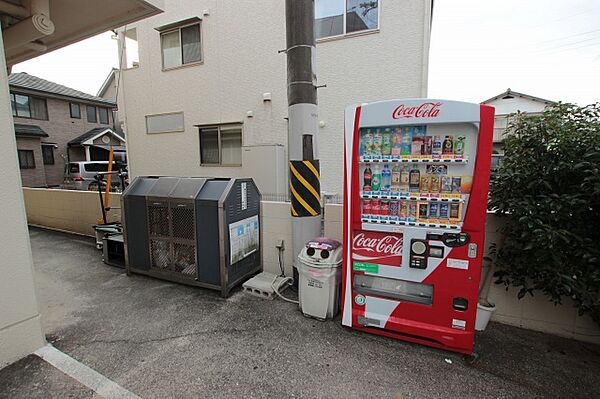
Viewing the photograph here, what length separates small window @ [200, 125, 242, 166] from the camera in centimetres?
743

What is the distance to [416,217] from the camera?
2.40m

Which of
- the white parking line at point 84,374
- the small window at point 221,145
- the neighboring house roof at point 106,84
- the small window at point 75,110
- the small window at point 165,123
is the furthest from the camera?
the neighboring house roof at point 106,84

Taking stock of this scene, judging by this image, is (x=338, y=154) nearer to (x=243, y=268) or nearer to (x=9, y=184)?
(x=243, y=268)

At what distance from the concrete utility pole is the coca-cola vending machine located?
72cm

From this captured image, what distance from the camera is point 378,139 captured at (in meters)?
2.49

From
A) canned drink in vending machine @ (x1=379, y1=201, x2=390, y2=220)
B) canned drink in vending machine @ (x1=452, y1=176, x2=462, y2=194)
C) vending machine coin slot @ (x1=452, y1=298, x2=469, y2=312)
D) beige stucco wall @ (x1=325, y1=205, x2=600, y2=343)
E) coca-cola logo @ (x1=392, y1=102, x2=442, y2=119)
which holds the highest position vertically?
coca-cola logo @ (x1=392, y1=102, x2=442, y2=119)

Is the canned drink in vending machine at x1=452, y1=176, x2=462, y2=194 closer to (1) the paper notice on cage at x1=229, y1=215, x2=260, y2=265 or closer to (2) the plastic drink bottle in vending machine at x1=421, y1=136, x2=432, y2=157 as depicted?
(2) the plastic drink bottle in vending machine at x1=421, y1=136, x2=432, y2=157

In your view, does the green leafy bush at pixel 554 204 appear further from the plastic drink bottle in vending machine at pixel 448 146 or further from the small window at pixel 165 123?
the small window at pixel 165 123

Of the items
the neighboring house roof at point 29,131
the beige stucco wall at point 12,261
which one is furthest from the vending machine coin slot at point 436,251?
the neighboring house roof at point 29,131

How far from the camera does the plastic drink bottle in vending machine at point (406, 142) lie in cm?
239

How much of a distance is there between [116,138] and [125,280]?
17599 mm

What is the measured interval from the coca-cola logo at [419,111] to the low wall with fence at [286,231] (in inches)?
49.0

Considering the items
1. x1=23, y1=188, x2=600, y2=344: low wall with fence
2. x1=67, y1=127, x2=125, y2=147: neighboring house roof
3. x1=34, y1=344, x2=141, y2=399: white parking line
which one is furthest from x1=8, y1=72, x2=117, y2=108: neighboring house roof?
x1=34, y1=344, x2=141, y2=399: white parking line

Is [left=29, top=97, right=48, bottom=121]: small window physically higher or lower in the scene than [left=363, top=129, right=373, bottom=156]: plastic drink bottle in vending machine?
higher
